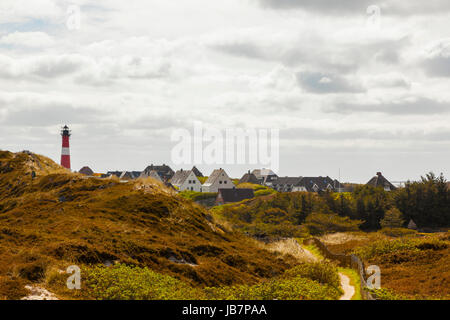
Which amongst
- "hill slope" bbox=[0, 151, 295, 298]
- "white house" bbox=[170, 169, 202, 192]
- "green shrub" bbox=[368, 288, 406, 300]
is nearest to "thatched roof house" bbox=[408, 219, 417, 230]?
"hill slope" bbox=[0, 151, 295, 298]

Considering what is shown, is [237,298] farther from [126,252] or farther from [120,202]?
[120,202]

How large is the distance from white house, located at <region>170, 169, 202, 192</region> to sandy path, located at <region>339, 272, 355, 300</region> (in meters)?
87.5

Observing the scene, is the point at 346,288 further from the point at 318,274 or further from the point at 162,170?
the point at 162,170

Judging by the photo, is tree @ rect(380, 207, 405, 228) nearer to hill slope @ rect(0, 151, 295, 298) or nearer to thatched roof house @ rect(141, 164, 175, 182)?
hill slope @ rect(0, 151, 295, 298)

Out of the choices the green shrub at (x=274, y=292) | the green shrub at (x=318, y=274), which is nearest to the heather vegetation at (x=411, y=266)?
the green shrub at (x=318, y=274)

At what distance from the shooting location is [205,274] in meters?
21.6

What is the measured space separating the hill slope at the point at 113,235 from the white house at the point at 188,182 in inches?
2907

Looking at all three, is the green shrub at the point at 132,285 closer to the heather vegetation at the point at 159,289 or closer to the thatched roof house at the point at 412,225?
the heather vegetation at the point at 159,289

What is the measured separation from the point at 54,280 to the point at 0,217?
53.8 feet

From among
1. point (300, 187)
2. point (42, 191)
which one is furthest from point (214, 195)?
point (42, 191)

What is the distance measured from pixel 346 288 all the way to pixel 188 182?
93273 millimetres

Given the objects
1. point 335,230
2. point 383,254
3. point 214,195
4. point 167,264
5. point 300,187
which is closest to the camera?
point 167,264

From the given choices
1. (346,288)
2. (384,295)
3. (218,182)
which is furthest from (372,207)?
(218,182)

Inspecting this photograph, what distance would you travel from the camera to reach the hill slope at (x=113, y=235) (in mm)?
19484
